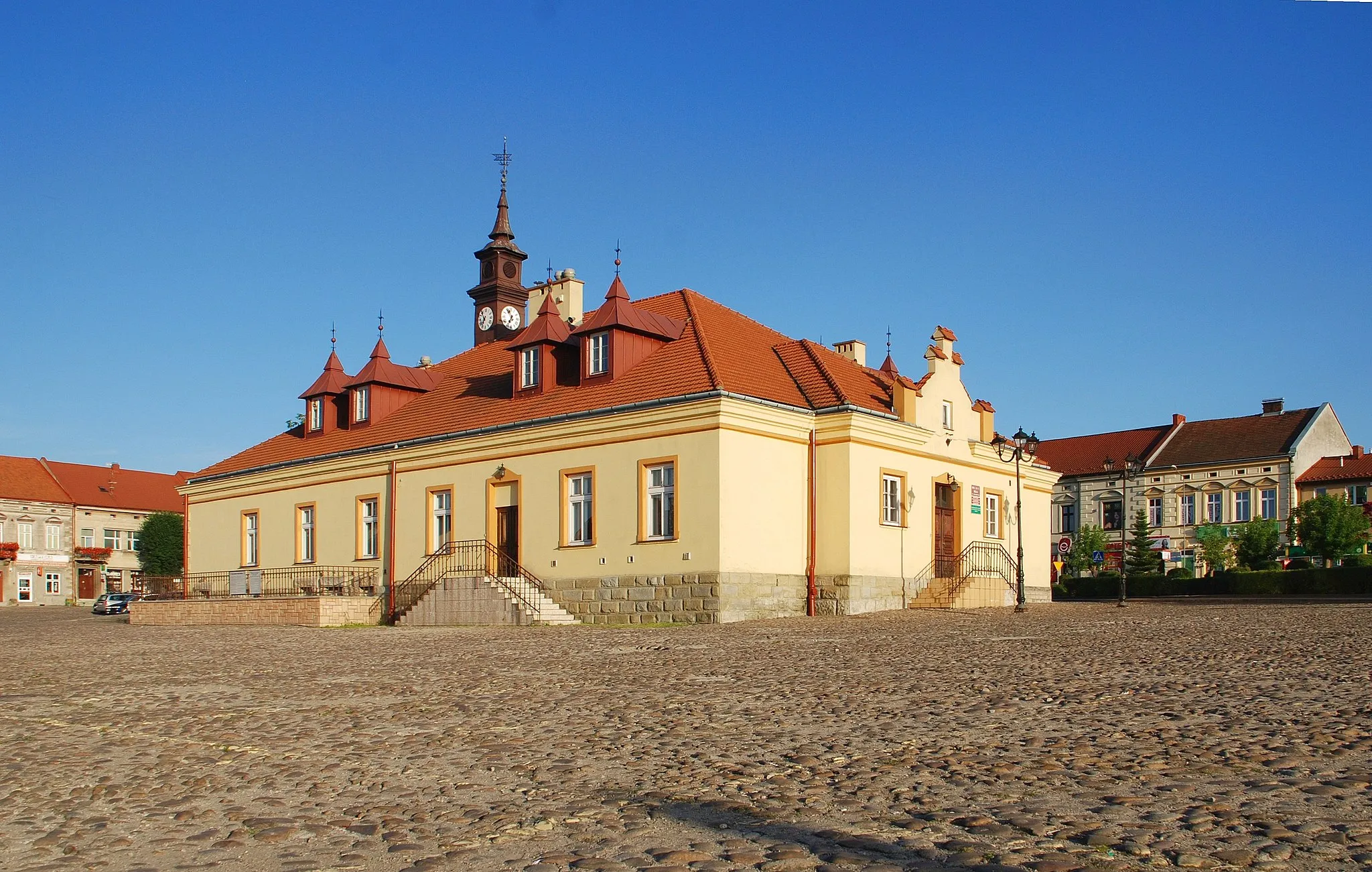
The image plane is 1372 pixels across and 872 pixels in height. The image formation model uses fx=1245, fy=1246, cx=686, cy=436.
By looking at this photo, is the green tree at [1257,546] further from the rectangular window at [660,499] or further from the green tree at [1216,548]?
the rectangular window at [660,499]

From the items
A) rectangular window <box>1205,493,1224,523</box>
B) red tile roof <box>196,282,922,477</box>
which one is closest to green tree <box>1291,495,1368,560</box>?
rectangular window <box>1205,493,1224,523</box>

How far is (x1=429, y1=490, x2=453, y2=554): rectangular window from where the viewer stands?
29.9 m

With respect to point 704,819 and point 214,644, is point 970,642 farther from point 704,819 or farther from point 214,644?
point 214,644

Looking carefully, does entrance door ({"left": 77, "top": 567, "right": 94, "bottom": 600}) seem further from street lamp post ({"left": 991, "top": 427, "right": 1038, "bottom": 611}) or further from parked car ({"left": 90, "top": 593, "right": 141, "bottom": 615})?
street lamp post ({"left": 991, "top": 427, "right": 1038, "bottom": 611})

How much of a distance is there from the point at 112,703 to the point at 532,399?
1787 centimetres

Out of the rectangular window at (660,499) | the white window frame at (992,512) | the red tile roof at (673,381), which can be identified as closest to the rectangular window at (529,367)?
the red tile roof at (673,381)

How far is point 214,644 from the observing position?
20.7 m

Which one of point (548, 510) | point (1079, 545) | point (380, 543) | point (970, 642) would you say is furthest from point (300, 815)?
point (1079, 545)

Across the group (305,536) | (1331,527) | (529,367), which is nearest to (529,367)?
(529,367)

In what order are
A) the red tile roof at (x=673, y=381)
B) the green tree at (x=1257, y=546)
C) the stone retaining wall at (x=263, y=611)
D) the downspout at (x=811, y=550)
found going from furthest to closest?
the green tree at (x=1257, y=546) → the stone retaining wall at (x=263, y=611) → the red tile roof at (x=673, y=381) → the downspout at (x=811, y=550)

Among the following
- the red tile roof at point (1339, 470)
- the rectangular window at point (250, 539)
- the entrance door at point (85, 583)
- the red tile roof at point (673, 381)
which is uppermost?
the red tile roof at point (673, 381)

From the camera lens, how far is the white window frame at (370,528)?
31.7 m

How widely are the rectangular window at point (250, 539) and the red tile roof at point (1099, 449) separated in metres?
45.8

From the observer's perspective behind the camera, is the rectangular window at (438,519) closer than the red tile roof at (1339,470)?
Yes
